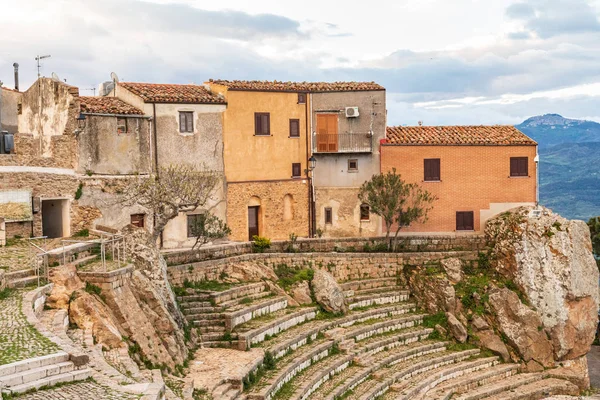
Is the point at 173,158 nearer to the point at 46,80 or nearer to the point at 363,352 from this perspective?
the point at 46,80

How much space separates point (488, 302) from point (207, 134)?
48.7 feet

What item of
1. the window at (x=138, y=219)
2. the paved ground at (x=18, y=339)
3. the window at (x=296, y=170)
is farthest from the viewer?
the window at (x=296, y=170)

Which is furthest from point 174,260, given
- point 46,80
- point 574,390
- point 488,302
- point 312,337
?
point 574,390

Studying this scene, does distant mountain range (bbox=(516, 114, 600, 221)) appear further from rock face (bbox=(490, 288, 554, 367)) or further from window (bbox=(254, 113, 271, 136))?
window (bbox=(254, 113, 271, 136))

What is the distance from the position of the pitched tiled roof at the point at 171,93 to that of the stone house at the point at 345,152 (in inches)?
213

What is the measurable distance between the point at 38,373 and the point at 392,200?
2419cm

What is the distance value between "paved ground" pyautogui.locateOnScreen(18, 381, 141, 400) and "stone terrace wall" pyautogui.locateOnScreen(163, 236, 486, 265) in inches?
646

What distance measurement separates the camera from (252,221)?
36.9m

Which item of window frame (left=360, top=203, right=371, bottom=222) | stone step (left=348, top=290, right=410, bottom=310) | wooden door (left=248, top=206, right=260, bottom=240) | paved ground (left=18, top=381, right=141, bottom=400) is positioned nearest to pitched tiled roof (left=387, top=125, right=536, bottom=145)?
window frame (left=360, top=203, right=371, bottom=222)

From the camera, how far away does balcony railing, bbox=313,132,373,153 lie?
3791 centimetres

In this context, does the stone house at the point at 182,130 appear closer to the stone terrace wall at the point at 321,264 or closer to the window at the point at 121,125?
the window at the point at 121,125

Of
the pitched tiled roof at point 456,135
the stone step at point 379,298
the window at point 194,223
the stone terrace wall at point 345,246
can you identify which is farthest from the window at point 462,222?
the window at point 194,223

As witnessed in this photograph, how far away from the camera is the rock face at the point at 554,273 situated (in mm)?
35031

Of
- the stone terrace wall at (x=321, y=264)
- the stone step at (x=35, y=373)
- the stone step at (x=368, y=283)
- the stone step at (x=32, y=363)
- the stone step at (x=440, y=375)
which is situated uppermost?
the stone step at (x=32, y=363)
